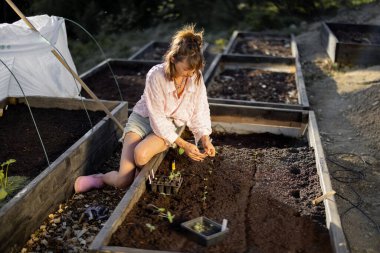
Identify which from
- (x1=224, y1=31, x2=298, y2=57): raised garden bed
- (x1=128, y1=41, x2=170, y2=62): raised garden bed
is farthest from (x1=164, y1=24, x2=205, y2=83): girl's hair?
(x1=224, y1=31, x2=298, y2=57): raised garden bed

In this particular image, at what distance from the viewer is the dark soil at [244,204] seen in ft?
9.45

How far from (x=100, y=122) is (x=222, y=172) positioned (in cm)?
134

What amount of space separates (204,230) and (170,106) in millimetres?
1199

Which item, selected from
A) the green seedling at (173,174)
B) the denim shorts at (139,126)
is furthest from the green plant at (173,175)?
the denim shorts at (139,126)

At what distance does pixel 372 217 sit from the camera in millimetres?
3695

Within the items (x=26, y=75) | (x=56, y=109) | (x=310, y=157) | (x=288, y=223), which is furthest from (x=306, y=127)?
(x=26, y=75)

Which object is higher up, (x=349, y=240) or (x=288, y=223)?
(x=288, y=223)

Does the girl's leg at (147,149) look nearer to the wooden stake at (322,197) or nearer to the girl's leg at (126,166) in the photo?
the girl's leg at (126,166)

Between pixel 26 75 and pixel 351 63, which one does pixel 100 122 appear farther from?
pixel 351 63

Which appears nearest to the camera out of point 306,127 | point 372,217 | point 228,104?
point 372,217

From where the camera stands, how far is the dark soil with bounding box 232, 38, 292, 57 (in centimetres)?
896

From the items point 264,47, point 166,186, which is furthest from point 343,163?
point 264,47

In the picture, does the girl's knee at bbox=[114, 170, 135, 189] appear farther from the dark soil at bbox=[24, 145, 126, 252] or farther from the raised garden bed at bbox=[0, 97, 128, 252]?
the raised garden bed at bbox=[0, 97, 128, 252]

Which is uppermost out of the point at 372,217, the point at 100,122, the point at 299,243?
the point at 100,122
